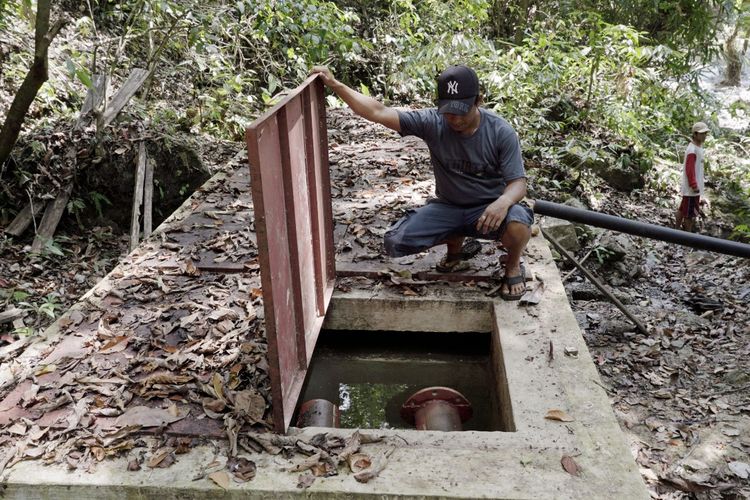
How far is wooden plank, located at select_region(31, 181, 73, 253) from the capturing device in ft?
20.2

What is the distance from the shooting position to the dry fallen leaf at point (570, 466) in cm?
281

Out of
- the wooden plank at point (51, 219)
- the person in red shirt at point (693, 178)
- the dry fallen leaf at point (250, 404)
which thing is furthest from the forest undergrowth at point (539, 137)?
the dry fallen leaf at point (250, 404)

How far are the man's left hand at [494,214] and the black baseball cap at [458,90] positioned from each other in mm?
641

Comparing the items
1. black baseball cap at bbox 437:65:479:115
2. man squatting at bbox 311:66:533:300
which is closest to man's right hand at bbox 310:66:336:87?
man squatting at bbox 311:66:533:300

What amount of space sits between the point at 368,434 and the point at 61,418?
1.56 metres

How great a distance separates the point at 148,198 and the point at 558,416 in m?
5.07

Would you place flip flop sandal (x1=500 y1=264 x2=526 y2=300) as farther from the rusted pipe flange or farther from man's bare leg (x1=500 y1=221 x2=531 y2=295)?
the rusted pipe flange

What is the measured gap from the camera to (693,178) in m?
8.66

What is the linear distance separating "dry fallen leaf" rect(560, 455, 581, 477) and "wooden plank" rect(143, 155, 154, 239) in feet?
16.4

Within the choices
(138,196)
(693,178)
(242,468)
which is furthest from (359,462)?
(693,178)

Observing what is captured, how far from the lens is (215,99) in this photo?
9.11 meters

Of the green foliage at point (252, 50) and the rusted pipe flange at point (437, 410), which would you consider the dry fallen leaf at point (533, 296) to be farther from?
the green foliage at point (252, 50)

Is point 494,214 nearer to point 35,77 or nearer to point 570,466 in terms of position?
point 570,466

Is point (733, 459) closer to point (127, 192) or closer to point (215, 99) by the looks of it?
point (127, 192)
